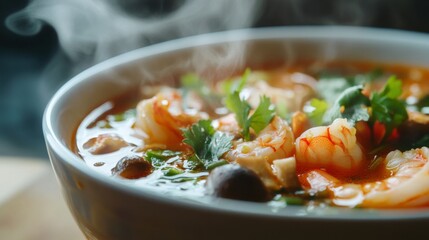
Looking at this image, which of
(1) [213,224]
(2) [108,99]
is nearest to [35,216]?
(2) [108,99]

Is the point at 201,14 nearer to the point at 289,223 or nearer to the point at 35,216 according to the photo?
the point at 35,216

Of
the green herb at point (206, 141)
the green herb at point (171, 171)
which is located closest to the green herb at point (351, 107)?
the green herb at point (206, 141)

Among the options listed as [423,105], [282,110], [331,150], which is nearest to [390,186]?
[331,150]

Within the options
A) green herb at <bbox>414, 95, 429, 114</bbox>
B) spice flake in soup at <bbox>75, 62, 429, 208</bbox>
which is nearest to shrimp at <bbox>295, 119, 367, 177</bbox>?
spice flake in soup at <bbox>75, 62, 429, 208</bbox>

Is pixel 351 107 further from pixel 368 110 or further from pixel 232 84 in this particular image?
pixel 232 84

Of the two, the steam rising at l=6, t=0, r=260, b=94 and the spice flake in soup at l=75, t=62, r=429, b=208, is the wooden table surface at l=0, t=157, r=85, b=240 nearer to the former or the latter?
the spice flake in soup at l=75, t=62, r=429, b=208

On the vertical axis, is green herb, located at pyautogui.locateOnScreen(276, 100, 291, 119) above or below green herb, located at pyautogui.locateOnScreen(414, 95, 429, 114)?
below
